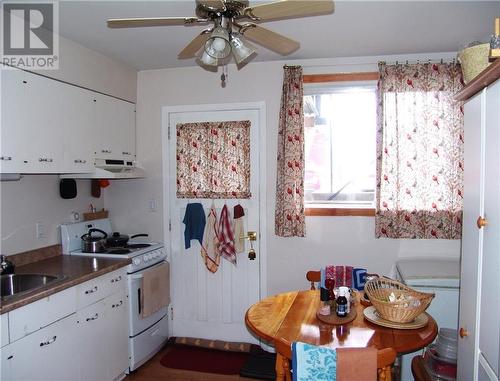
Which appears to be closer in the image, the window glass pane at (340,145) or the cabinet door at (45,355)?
the cabinet door at (45,355)

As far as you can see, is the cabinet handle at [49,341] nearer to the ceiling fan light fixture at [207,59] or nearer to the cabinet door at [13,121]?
the cabinet door at [13,121]

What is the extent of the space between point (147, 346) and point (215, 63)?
2535 millimetres

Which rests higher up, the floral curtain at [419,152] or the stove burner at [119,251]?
the floral curtain at [419,152]

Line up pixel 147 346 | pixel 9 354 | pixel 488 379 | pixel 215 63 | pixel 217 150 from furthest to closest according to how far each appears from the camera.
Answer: pixel 217 150
pixel 147 346
pixel 9 354
pixel 215 63
pixel 488 379

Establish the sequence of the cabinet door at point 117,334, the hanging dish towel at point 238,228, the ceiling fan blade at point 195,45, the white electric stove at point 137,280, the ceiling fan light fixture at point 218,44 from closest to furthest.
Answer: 1. the ceiling fan light fixture at point 218,44
2. the ceiling fan blade at point 195,45
3. the cabinet door at point 117,334
4. the white electric stove at point 137,280
5. the hanging dish towel at point 238,228

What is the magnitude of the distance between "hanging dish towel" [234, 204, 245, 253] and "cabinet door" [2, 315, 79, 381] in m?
1.47

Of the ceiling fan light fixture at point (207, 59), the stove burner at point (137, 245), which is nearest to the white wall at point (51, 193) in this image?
the stove burner at point (137, 245)

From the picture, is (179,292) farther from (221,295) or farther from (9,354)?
(9,354)

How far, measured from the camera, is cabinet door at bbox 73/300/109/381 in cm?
248

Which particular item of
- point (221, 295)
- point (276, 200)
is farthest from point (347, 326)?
point (221, 295)

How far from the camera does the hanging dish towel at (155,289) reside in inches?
122

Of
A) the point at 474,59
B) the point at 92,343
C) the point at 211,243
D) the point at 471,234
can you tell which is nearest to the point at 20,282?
the point at 92,343

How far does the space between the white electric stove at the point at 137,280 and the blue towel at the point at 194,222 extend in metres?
0.30

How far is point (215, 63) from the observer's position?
5.92ft
